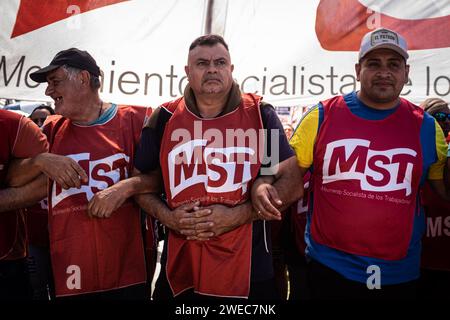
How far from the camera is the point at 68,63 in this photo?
111 inches

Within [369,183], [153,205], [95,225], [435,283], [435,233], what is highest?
[369,183]

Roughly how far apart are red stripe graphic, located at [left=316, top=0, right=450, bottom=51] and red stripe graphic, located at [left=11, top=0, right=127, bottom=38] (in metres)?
1.53

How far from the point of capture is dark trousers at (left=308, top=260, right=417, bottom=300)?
2488mm

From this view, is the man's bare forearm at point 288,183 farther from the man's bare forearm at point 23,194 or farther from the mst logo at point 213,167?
the man's bare forearm at point 23,194

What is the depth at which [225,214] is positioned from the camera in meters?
2.40

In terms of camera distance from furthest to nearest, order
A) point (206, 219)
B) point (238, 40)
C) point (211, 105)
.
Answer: point (238, 40) < point (211, 105) < point (206, 219)

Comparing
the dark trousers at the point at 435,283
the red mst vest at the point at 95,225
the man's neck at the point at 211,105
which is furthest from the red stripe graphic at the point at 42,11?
the dark trousers at the point at 435,283

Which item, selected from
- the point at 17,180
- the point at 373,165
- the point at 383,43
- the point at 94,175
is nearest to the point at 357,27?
the point at 383,43

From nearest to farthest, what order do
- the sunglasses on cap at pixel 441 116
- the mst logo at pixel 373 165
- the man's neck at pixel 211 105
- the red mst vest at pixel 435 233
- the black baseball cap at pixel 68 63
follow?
the mst logo at pixel 373 165 → the man's neck at pixel 211 105 → the black baseball cap at pixel 68 63 → the red mst vest at pixel 435 233 → the sunglasses on cap at pixel 441 116

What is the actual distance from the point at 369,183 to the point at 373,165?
91mm

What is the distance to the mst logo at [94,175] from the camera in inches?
105

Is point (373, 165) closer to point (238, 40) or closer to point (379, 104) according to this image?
point (379, 104)

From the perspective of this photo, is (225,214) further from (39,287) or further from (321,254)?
(39,287)

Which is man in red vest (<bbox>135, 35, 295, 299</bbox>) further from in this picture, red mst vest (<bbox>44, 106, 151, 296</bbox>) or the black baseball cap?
the black baseball cap
